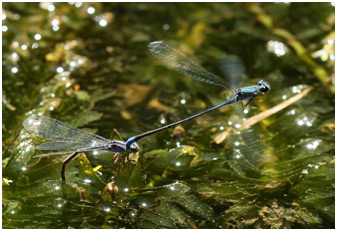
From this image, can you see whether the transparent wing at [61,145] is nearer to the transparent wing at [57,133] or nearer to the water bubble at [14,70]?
the transparent wing at [57,133]

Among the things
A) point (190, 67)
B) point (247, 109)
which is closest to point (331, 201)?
point (247, 109)

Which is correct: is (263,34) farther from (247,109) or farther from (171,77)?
(247,109)

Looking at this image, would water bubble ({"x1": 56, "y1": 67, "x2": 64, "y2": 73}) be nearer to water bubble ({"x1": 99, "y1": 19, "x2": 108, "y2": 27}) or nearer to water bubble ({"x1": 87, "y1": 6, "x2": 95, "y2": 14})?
water bubble ({"x1": 99, "y1": 19, "x2": 108, "y2": 27})

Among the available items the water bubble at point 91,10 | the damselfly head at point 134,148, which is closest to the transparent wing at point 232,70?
the damselfly head at point 134,148

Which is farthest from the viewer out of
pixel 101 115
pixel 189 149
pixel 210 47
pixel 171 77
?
pixel 210 47

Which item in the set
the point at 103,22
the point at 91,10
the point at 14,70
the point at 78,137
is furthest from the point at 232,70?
the point at 91,10

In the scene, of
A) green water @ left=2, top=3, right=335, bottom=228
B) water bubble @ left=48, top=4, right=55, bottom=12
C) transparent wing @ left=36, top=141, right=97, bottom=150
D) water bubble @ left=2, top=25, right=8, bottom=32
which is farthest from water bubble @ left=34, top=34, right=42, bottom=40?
transparent wing @ left=36, top=141, right=97, bottom=150
